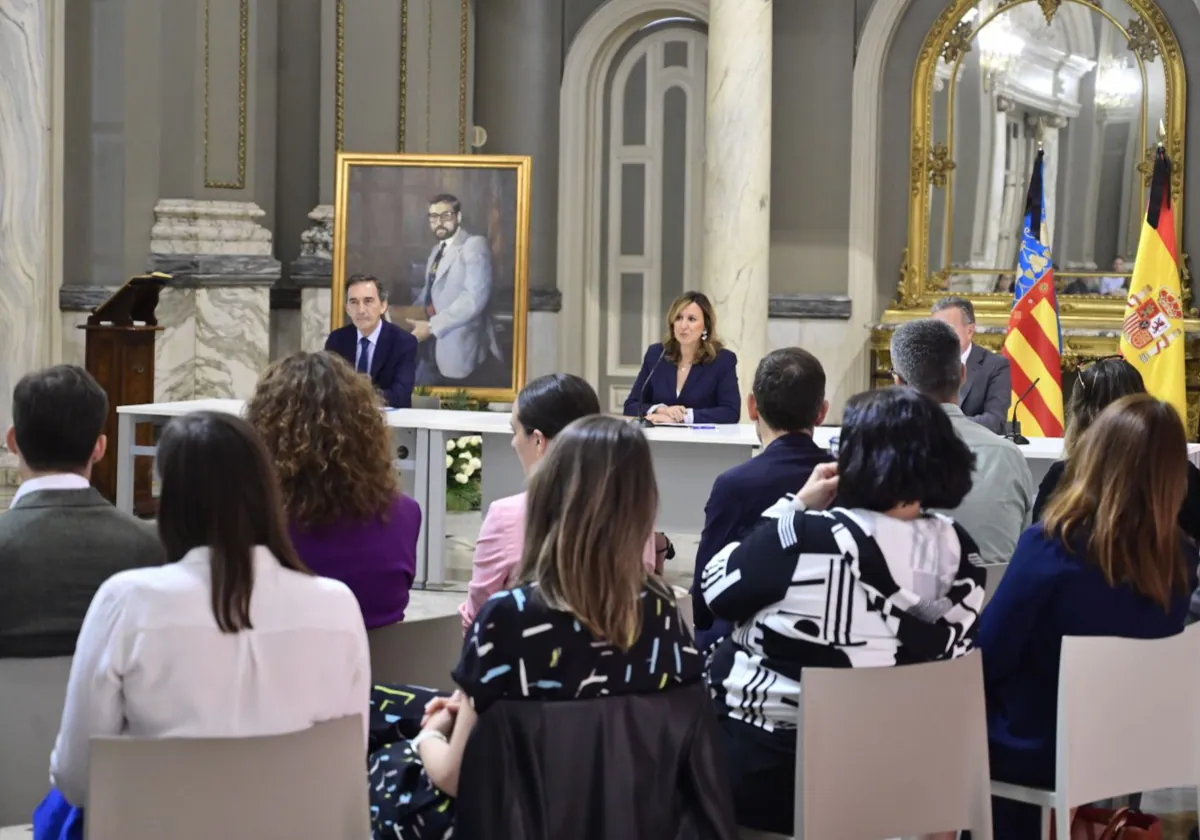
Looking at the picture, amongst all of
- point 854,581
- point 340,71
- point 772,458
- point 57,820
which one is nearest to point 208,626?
point 57,820

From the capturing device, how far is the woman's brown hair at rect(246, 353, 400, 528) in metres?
3.11

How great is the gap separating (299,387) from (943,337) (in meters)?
1.60

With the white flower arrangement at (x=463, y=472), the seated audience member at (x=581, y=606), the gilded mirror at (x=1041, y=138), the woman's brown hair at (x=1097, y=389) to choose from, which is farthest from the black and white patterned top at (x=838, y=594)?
the gilded mirror at (x=1041, y=138)

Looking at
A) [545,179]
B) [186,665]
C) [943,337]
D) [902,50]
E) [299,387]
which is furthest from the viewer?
[545,179]

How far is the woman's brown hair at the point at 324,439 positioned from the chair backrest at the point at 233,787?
964mm

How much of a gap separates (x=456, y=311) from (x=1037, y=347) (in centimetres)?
275

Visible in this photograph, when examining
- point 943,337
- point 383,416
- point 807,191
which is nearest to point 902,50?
point 807,191

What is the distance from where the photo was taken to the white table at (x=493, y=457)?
19.4 feet

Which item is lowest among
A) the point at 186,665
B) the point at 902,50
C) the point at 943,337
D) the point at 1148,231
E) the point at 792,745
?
the point at 792,745

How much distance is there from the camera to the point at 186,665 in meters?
2.21

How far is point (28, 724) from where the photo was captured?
2520 millimetres

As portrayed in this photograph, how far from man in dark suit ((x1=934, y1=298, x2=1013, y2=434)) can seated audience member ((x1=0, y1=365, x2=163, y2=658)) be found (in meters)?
4.07

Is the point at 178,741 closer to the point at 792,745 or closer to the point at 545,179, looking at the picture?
the point at 792,745

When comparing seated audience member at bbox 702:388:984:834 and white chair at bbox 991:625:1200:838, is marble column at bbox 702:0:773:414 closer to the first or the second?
white chair at bbox 991:625:1200:838
